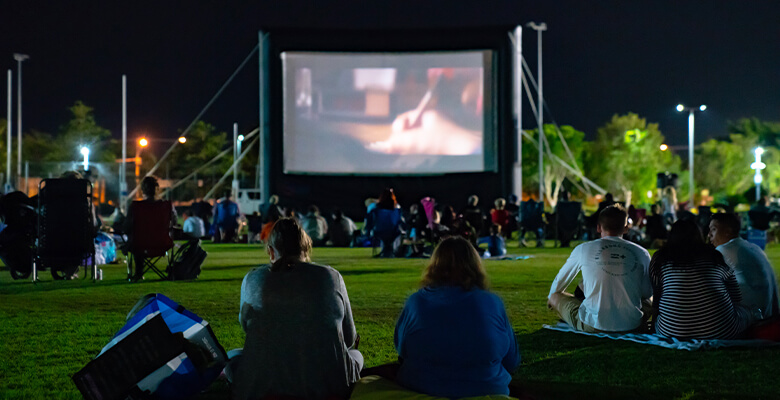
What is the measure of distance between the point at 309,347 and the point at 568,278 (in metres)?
2.76

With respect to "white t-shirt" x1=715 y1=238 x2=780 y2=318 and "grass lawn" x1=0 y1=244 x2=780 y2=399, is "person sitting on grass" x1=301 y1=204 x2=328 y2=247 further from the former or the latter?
"white t-shirt" x1=715 y1=238 x2=780 y2=318

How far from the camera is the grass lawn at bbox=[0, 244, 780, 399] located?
455 centimetres

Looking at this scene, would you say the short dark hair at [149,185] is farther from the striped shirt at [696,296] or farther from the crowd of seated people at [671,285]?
the striped shirt at [696,296]

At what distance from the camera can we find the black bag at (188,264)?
33.6 ft

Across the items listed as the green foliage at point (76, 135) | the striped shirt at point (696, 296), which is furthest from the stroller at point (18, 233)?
the green foliage at point (76, 135)

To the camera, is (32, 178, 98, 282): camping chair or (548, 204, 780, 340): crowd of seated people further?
(32, 178, 98, 282): camping chair

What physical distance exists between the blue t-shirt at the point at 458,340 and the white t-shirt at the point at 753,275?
3318 mm

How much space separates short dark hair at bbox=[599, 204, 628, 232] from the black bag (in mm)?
5874

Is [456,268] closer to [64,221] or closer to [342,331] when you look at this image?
[342,331]

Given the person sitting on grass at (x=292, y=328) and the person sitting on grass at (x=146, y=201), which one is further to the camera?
the person sitting on grass at (x=146, y=201)

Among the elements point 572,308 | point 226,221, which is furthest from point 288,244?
point 226,221

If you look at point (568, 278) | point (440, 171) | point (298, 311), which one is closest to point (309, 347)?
point (298, 311)

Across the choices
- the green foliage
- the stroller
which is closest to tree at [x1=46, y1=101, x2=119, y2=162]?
the green foliage

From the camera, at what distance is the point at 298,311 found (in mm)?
3436
